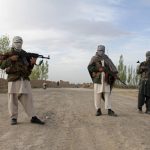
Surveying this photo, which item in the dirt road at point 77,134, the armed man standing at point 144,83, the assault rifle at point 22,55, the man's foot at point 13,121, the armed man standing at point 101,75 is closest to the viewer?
the dirt road at point 77,134

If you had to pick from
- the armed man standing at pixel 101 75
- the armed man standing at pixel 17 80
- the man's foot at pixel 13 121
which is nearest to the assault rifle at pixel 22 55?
the armed man standing at pixel 17 80

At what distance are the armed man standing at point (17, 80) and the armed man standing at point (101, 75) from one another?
271 centimetres

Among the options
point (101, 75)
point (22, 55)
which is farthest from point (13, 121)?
point (101, 75)

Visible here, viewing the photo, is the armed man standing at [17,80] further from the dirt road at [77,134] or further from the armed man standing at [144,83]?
the armed man standing at [144,83]

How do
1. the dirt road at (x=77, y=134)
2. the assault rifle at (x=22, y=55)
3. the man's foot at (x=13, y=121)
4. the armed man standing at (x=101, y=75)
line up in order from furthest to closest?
the armed man standing at (x=101, y=75) → the assault rifle at (x=22, y=55) → the man's foot at (x=13, y=121) → the dirt road at (x=77, y=134)

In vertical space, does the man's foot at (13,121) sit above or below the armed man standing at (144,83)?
below

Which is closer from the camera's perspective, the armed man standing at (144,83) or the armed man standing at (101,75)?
the armed man standing at (101,75)

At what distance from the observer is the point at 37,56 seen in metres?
10.9

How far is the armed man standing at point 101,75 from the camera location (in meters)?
12.9

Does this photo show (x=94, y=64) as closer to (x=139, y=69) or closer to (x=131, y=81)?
(x=139, y=69)

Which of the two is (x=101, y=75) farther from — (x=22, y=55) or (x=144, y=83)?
(x=22, y=55)

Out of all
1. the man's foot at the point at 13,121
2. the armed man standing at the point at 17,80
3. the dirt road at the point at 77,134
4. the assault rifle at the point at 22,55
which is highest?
the assault rifle at the point at 22,55

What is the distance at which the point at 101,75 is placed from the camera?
12.9 metres

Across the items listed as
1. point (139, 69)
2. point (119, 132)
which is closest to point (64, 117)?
point (119, 132)
